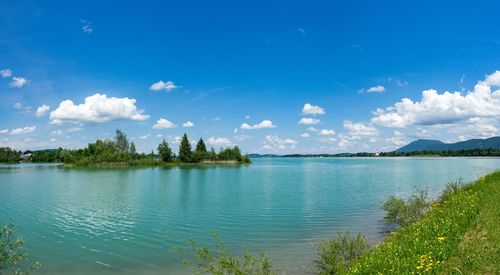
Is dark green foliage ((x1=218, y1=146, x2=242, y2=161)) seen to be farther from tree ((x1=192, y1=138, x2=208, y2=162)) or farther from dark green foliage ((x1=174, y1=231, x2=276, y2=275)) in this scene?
dark green foliage ((x1=174, y1=231, x2=276, y2=275))

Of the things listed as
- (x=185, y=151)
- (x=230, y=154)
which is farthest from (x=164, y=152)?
(x=230, y=154)

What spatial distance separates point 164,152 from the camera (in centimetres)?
15850

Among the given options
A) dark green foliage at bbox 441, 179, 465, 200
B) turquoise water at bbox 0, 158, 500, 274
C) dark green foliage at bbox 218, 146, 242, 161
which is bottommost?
turquoise water at bbox 0, 158, 500, 274

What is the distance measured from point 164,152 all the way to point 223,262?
494 feet

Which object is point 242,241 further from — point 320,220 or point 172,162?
point 172,162

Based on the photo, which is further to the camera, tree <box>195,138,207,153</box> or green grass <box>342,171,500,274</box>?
tree <box>195,138,207,153</box>

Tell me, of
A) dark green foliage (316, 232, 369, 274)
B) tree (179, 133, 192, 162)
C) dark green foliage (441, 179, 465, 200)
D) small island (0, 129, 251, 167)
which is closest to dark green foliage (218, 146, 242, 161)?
small island (0, 129, 251, 167)

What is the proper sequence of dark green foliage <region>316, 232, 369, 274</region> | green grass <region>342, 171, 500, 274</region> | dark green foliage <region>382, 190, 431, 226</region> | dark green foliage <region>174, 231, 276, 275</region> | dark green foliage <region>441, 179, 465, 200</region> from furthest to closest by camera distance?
dark green foliage <region>441, 179, 465, 200</region> → dark green foliage <region>382, 190, 431, 226</region> → dark green foliage <region>316, 232, 369, 274</region> → dark green foliage <region>174, 231, 276, 275</region> → green grass <region>342, 171, 500, 274</region>

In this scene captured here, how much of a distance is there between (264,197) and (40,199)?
93.5 feet

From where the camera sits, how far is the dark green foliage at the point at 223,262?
42.6 feet

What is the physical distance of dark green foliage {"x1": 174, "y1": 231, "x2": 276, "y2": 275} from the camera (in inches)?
511

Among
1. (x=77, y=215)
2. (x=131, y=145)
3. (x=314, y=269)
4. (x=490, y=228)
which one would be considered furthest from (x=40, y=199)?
(x=131, y=145)

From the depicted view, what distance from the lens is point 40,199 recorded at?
146ft

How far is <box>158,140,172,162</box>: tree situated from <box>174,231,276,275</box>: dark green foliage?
140m
